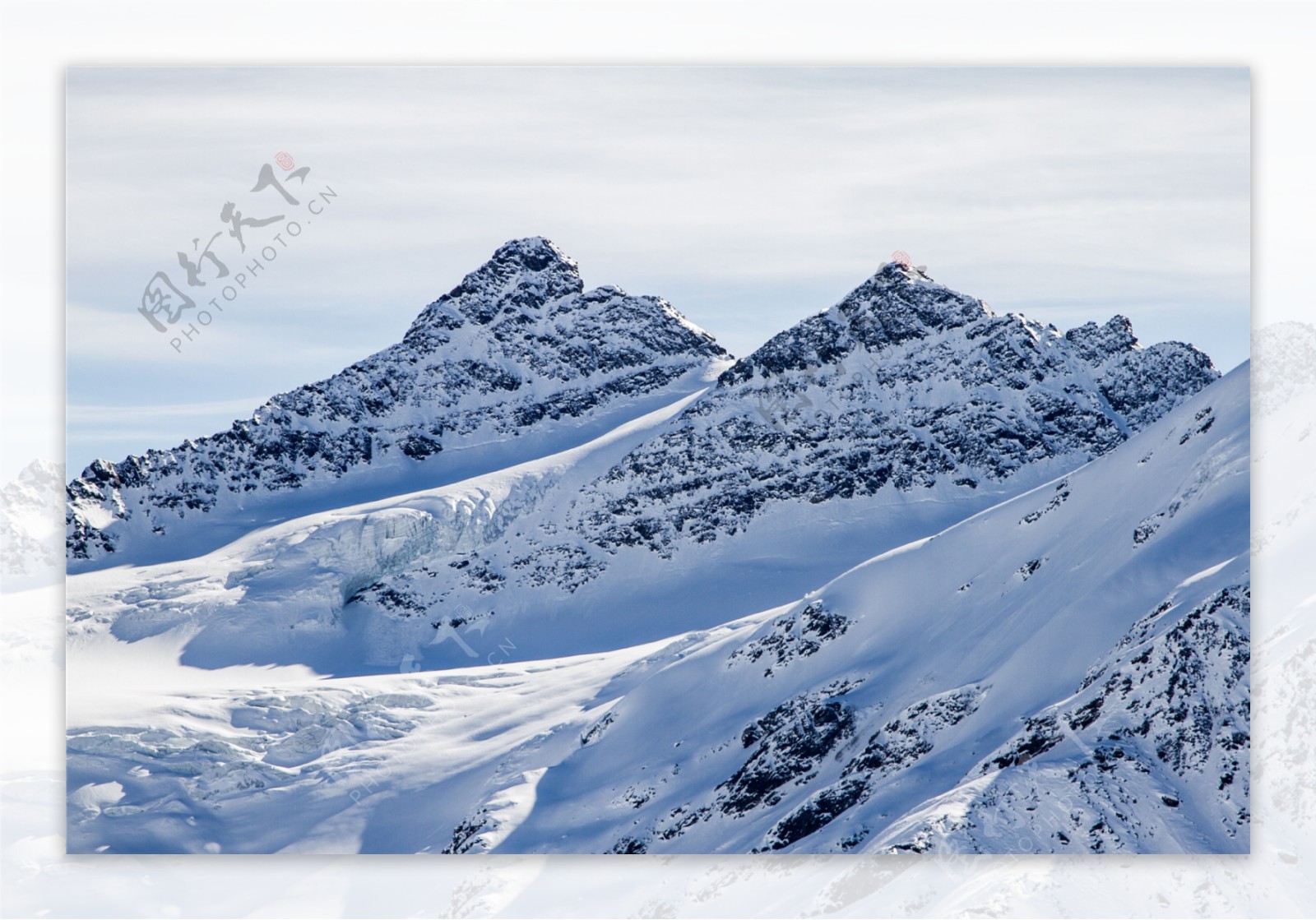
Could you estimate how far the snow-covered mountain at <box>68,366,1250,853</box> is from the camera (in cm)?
1295

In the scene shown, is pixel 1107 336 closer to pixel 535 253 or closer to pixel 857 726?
Answer: pixel 857 726

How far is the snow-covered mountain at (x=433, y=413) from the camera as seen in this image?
16.8 metres

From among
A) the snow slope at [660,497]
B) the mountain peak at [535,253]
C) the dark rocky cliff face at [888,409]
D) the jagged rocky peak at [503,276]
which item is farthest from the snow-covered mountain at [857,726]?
the mountain peak at [535,253]

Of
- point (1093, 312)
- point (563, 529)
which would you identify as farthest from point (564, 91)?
point (563, 529)

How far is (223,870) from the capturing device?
13.0 metres

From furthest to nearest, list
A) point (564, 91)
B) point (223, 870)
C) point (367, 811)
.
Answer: point (367, 811)
point (564, 91)
point (223, 870)
